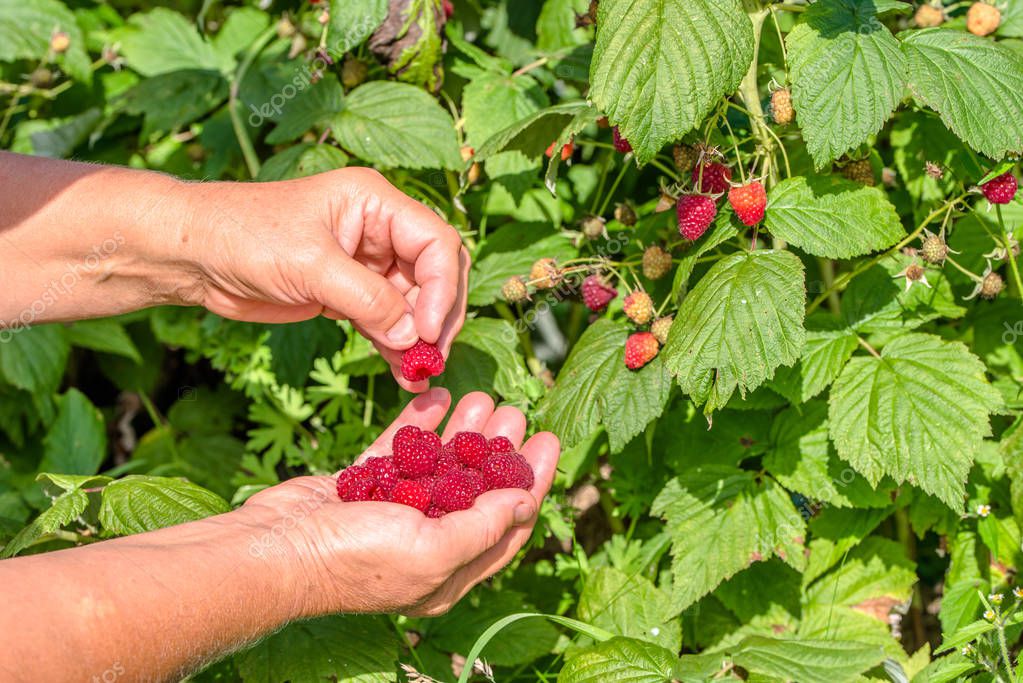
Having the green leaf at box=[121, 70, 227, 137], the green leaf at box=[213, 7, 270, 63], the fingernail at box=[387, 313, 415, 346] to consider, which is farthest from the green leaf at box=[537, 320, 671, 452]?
the green leaf at box=[213, 7, 270, 63]

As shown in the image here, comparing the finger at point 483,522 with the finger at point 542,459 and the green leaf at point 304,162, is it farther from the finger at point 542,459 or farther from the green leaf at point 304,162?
the green leaf at point 304,162

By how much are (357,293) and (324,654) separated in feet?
2.22

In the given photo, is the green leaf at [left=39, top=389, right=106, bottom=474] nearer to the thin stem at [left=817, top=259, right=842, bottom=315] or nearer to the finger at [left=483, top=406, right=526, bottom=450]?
the finger at [left=483, top=406, right=526, bottom=450]

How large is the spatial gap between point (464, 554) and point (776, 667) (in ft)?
1.86

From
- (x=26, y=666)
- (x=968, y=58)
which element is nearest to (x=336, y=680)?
(x=26, y=666)

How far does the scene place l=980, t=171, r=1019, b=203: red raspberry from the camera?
77.3 inches

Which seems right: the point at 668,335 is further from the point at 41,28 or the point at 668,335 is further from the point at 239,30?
the point at 41,28

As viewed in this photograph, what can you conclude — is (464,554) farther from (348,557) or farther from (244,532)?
(244,532)

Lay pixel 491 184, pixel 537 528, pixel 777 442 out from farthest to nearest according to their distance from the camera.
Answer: pixel 491 184 → pixel 537 528 → pixel 777 442

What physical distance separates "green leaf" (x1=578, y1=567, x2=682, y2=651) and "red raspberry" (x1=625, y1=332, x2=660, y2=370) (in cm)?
51

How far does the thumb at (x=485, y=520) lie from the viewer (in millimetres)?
1702

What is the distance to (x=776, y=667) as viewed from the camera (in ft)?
5.79

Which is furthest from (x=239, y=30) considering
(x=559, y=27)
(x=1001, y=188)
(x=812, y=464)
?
(x=1001, y=188)

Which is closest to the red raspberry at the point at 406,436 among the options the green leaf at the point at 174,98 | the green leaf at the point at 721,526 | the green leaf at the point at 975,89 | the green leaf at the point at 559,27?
the green leaf at the point at 721,526
